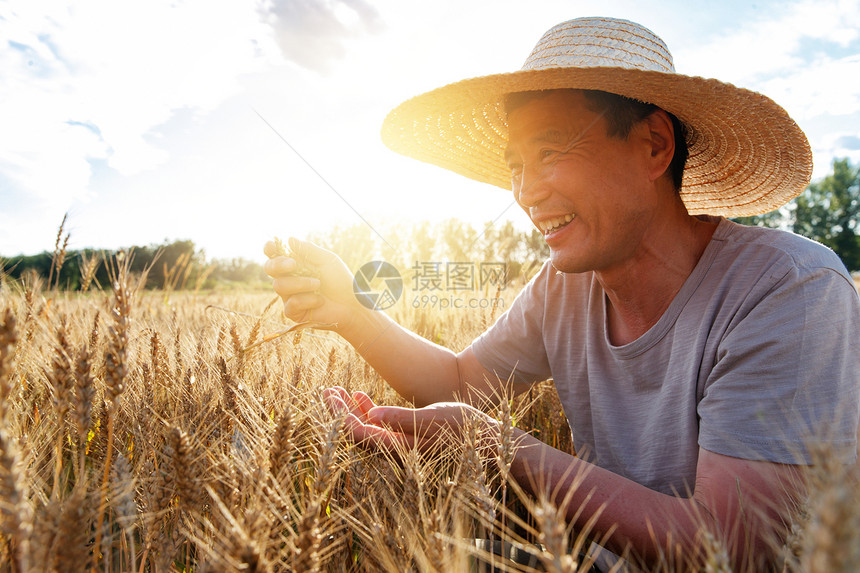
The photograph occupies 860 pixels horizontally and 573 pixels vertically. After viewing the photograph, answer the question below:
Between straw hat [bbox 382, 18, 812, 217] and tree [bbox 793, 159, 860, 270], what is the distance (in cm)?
5151

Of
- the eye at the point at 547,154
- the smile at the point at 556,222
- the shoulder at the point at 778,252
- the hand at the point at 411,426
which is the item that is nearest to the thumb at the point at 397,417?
the hand at the point at 411,426

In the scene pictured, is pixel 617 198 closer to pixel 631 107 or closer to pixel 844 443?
pixel 631 107

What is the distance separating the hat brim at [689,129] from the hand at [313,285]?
28.8 inches

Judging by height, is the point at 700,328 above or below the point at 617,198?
below

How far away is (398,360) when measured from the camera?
2.18 m

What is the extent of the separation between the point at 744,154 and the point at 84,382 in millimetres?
2373

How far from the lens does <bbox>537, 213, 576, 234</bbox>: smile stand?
178 cm

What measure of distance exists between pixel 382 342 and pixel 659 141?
147cm

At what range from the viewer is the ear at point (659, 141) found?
1811mm

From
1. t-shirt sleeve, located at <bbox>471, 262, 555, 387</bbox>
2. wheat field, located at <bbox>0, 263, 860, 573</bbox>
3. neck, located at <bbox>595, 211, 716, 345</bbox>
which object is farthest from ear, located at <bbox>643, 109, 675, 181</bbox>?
wheat field, located at <bbox>0, 263, 860, 573</bbox>

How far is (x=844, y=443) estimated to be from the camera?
3.77ft

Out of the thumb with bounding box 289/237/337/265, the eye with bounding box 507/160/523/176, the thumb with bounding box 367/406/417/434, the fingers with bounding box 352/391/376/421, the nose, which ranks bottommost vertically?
the fingers with bounding box 352/391/376/421

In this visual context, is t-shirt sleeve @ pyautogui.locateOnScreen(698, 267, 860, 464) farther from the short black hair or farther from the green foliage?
the green foliage

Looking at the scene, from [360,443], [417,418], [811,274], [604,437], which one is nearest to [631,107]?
[811,274]
